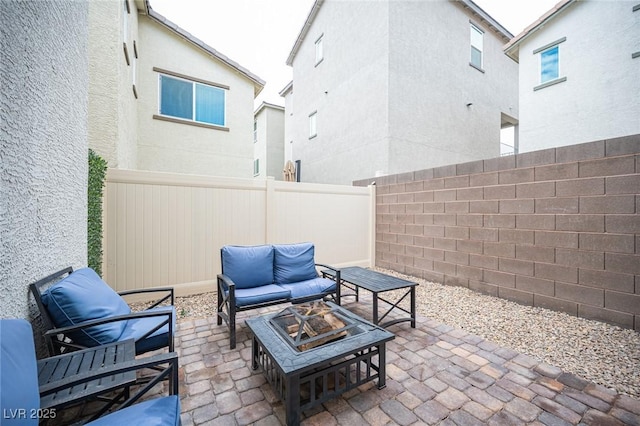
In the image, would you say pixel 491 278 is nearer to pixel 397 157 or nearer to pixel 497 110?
pixel 397 157

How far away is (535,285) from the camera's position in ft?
12.3

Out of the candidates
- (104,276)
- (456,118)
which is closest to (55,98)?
(104,276)

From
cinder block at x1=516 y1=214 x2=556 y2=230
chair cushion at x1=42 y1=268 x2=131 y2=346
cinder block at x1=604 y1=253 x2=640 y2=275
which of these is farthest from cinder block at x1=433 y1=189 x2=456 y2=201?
chair cushion at x1=42 y1=268 x2=131 y2=346

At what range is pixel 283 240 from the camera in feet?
17.3

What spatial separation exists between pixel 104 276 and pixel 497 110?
12551 millimetres

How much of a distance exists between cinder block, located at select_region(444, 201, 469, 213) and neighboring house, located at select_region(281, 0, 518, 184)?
2.56 m

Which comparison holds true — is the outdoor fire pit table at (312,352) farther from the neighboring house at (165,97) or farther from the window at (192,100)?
the window at (192,100)

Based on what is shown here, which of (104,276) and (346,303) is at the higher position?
(104,276)

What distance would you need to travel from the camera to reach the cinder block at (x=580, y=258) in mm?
3189

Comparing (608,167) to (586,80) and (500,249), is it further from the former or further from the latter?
(586,80)

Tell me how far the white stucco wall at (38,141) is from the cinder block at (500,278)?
5372 millimetres

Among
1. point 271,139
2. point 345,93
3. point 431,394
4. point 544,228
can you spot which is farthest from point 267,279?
point 271,139

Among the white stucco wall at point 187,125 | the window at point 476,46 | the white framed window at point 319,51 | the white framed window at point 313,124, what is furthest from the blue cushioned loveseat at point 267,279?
the window at point 476,46

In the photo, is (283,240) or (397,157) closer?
(283,240)
